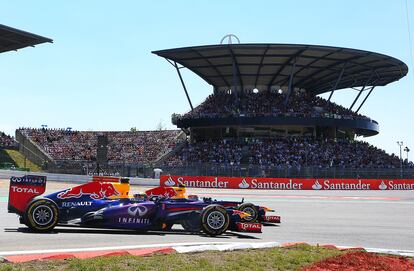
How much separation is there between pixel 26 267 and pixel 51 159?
49802 millimetres

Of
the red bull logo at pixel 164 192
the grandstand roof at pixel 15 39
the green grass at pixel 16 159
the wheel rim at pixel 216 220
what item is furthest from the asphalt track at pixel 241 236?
the green grass at pixel 16 159

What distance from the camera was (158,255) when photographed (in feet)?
24.6

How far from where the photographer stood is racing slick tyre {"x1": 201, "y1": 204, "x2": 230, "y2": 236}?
10.7 metres

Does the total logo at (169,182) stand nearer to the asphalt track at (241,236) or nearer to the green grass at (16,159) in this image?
the green grass at (16,159)

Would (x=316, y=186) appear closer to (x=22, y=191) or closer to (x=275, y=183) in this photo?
(x=275, y=183)

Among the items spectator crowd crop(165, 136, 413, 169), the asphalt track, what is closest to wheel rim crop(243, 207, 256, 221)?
the asphalt track

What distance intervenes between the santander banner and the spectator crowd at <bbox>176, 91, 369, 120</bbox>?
15.2 m

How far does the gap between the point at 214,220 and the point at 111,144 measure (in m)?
55.9

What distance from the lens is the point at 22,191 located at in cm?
1065

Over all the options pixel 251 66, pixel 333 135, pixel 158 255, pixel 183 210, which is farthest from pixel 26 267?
pixel 333 135

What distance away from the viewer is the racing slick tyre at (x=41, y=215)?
10.3 meters

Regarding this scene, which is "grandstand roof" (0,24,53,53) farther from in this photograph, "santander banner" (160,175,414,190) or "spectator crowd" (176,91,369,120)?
"spectator crowd" (176,91,369,120)

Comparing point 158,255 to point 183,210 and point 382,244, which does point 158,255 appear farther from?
point 382,244

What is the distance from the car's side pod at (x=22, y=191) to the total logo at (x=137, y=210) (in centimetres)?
190
